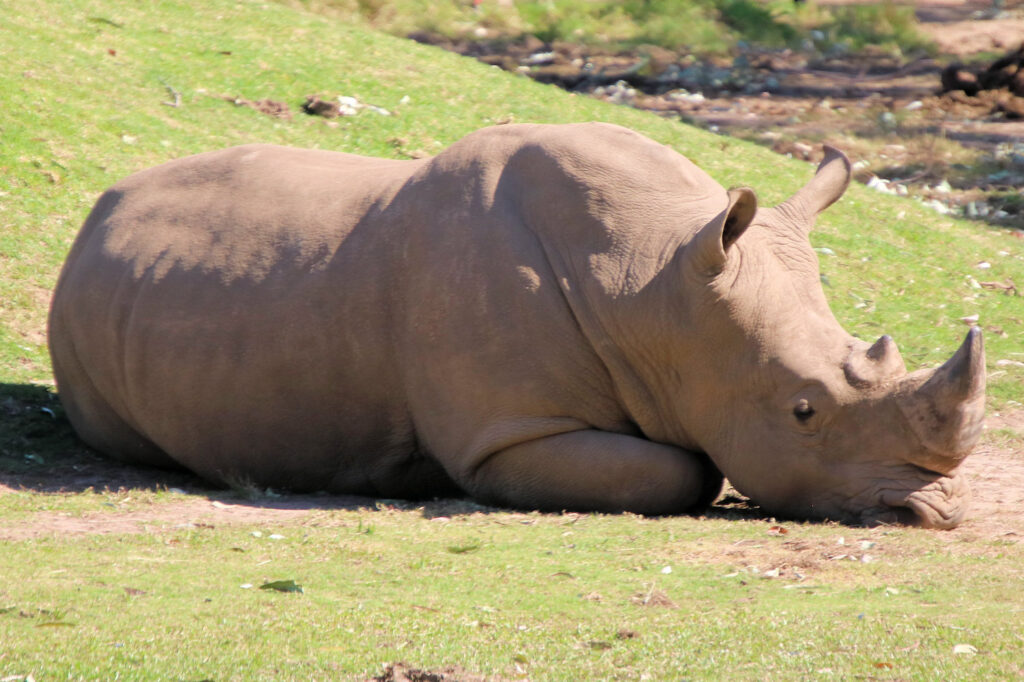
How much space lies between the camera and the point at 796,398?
6.25 m

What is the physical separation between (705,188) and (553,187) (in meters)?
0.74

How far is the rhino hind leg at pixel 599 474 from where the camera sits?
6.50 metres

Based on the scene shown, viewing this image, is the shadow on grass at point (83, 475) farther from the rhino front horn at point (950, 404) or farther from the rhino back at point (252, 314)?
the rhino front horn at point (950, 404)

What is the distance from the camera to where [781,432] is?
6.32 m

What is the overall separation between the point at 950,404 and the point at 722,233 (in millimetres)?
1168

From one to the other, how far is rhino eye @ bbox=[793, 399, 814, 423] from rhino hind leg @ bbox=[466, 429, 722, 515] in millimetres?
601

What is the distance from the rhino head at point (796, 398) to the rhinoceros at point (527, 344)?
0.03 feet

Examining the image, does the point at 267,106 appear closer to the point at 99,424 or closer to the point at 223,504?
the point at 99,424

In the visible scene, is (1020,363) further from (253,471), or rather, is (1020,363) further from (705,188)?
(253,471)

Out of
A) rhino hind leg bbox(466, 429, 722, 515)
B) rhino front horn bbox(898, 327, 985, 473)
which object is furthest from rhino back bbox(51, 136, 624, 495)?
rhino front horn bbox(898, 327, 985, 473)

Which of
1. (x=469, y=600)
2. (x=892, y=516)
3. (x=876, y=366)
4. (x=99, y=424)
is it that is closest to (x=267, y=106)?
(x=99, y=424)

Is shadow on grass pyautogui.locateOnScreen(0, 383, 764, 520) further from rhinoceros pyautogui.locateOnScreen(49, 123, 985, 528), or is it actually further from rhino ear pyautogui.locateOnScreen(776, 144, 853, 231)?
rhino ear pyautogui.locateOnScreen(776, 144, 853, 231)

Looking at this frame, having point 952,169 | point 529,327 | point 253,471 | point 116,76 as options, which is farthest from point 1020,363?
point 116,76

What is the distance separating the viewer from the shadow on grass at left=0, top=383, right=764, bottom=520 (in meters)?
6.91
